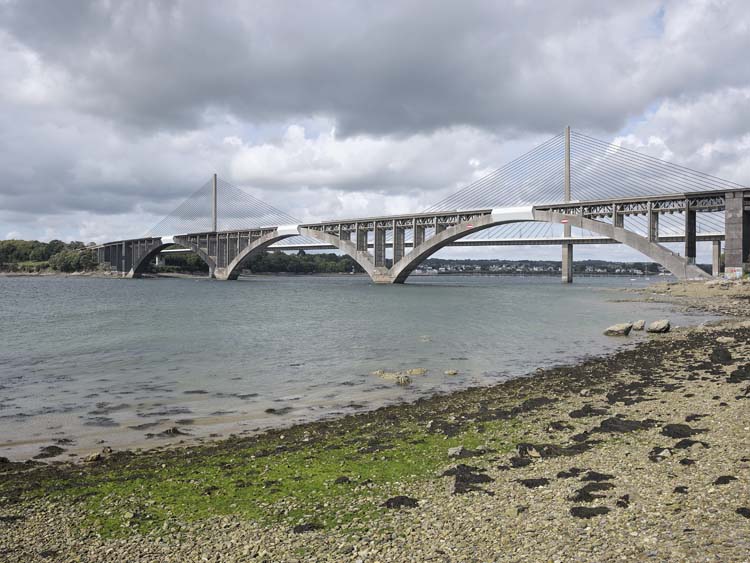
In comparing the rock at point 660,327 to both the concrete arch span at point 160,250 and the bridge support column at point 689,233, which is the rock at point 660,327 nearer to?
the bridge support column at point 689,233

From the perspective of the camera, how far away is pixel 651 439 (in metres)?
7.54

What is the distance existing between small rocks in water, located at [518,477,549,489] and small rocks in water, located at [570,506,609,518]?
0.76 meters

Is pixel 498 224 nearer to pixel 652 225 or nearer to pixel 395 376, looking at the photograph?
pixel 652 225

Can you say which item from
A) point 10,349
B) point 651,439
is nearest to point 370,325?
point 10,349

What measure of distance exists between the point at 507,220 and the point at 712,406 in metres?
65.2

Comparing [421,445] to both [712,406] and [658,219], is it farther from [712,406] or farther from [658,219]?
[658,219]

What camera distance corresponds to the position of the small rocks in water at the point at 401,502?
18.8 feet

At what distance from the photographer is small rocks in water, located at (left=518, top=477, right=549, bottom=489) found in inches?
237

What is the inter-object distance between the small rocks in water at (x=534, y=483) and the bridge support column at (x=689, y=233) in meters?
59.9

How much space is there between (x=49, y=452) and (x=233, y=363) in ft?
31.6

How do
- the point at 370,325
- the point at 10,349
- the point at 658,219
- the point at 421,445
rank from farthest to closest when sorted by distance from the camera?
the point at 658,219, the point at 370,325, the point at 10,349, the point at 421,445

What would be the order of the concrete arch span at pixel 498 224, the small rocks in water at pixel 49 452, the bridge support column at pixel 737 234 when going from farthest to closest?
the concrete arch span at pixel 498 224, the bridge support column at pixel 737 234, the small rocks in water at pixel 49 452

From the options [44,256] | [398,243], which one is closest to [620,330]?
[398,243]

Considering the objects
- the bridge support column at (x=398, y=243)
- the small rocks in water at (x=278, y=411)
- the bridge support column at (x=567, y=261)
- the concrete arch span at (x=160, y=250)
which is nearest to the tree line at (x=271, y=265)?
the concrete arch span at (x=160, y=250)
